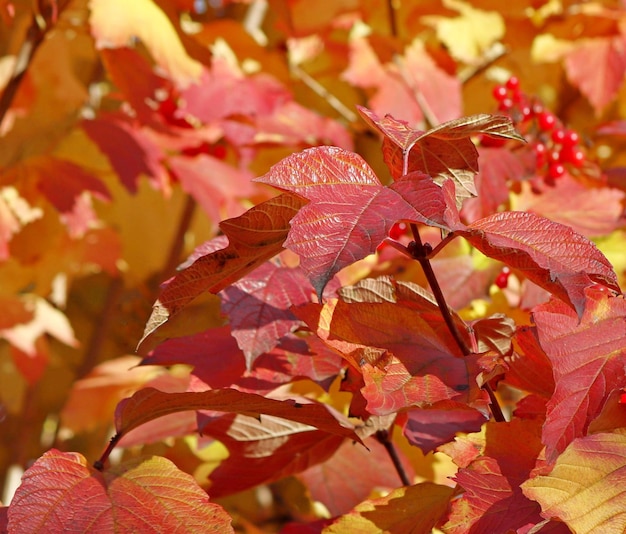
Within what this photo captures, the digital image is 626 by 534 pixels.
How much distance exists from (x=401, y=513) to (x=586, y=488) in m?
0.15

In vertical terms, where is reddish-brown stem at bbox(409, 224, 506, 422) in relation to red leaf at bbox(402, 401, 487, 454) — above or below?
above

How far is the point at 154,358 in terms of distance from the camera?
2.25 ft

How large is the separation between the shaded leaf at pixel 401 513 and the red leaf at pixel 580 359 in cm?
12

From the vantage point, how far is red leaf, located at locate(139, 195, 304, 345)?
54cm

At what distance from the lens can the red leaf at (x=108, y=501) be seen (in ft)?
1.70

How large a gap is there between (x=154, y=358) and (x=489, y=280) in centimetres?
35

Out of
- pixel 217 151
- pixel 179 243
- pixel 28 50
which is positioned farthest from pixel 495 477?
pixel 179 243

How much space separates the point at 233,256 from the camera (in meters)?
0.55

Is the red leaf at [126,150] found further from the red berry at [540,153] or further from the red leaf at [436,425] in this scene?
the red leaf at [436,425]

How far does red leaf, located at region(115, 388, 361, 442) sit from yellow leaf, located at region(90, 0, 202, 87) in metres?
0.72

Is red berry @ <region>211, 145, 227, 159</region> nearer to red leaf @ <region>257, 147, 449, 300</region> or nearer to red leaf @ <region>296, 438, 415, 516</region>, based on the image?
red leaf @ <region>296, 438, 415, 516</region>

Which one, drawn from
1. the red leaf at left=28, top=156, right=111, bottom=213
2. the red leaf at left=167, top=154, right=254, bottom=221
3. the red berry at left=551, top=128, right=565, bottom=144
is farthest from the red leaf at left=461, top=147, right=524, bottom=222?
the red leaf at left=28, top=156, right=111, bottom=213

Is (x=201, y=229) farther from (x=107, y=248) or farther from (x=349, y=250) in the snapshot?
(x=349, y=250)

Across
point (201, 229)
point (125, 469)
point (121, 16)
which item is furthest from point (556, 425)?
point (201, 229)
